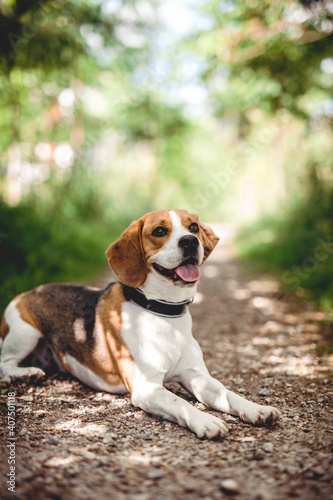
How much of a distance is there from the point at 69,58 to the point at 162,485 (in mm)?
6679

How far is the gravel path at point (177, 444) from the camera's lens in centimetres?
189

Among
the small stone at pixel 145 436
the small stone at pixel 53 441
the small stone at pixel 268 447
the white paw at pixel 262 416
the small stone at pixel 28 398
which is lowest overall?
the small stone at pixel 28 398

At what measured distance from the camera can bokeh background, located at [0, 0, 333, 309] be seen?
5875mm

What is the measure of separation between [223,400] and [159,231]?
1328mm

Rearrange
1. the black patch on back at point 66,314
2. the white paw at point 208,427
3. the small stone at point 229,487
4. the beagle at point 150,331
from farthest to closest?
the black patch on back at point 66,314 < the beagle at point 150,331 < the white paw at point 208,427 < the small stone at point 229,487

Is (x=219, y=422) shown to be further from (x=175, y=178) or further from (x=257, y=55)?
(x=175, y=178)

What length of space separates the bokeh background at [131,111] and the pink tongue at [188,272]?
2.67 meters

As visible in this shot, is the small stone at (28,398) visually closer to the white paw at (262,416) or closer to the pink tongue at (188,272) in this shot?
the pink tongue at (188,272)

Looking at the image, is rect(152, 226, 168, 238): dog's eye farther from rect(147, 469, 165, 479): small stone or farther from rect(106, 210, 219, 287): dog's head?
rect(147, 469, 165, 479): small stone

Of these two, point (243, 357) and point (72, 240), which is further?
point (72, 240)

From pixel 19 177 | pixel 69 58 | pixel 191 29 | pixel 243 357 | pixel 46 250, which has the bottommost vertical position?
pixel 243 357

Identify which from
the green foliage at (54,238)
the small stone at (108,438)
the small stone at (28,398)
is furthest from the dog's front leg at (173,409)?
the green foliage at (54,238)

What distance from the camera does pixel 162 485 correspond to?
1.93 m

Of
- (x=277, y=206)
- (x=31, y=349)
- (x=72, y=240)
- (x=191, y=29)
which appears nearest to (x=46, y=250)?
(x=72, y=240)
